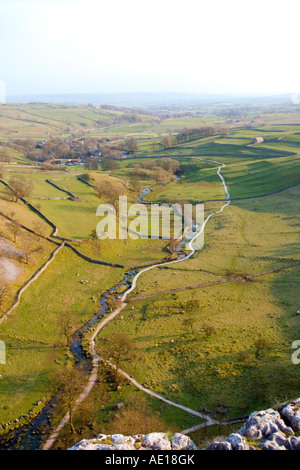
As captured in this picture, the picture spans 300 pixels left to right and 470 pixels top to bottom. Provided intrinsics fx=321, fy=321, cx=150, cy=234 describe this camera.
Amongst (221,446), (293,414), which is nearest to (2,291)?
(221,446)

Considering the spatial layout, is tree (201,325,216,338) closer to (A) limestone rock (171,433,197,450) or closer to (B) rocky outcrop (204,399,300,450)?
(B) rocky outcrop (204,399,300,450)

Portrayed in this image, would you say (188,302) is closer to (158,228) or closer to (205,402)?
(205,402)

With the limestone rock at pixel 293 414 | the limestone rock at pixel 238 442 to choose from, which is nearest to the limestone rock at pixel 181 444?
the limestone rock at pixel 238 442

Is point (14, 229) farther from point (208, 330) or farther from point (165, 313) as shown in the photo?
point (208, 330)

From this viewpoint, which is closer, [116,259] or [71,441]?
[71,441]

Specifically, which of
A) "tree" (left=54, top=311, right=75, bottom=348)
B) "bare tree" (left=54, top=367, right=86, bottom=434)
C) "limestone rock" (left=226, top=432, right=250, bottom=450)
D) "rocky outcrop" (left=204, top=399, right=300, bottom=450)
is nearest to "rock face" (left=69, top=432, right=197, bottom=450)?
"rocky outcrop" (left=204, top=399, right=300, bottom=450)

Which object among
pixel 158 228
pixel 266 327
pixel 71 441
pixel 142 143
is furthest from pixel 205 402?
pixel 142 143

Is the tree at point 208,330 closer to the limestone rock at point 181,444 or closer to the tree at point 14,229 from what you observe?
the limestone rock at point 181,444
